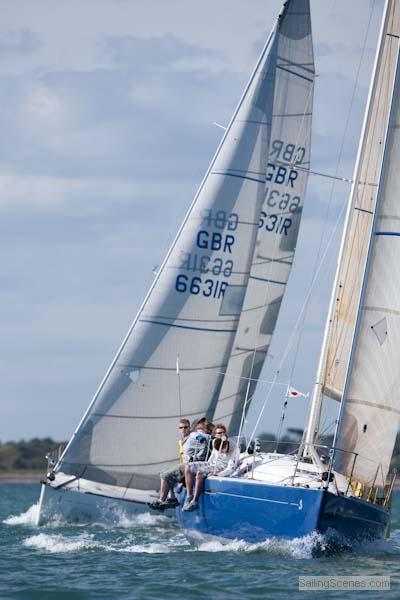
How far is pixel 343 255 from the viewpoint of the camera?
20.9 meters

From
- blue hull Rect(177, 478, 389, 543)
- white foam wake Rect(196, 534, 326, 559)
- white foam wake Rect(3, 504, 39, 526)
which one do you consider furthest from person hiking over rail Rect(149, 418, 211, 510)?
white foam wake Rect(3, 504, 39, 526)

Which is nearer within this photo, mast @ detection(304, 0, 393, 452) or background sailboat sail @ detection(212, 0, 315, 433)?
mast @ detection(304, 0, 393, 452)

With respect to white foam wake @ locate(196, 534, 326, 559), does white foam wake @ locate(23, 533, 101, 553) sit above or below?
below

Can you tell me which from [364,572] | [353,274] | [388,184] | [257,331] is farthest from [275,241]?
[364,572]

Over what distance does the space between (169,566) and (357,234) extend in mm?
7019

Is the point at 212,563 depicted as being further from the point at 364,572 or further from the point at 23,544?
the point at 23,544

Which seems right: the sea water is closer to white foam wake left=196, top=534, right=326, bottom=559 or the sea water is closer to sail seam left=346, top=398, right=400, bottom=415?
white foam wake left=196, top=534, right=326, bottom=559

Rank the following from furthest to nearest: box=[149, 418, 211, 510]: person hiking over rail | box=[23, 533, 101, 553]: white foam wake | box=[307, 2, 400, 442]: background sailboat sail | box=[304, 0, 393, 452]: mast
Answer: box=[307, 2, 400, 442]: background sailboat sail → box=[304, 0, 393, 452]: mast → box=[149, 418, 211, 510]: person hiking over rail → box=[23, 533, 101, 553]: white foam wake

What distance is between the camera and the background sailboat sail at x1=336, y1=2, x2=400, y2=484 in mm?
18766

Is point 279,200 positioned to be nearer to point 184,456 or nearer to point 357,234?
point 357,234

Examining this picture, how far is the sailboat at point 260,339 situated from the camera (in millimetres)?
18656

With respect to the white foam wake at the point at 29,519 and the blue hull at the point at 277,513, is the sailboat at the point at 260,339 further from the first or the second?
the white foam wake at the point at 29,519

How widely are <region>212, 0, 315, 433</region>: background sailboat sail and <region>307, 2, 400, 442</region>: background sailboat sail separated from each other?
4532 millimetres

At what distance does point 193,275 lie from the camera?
2458cm
